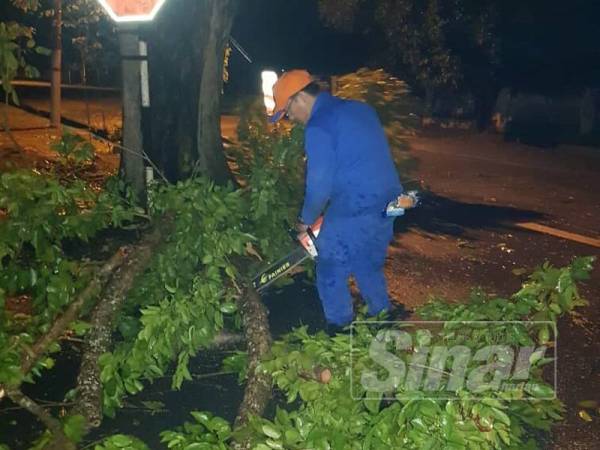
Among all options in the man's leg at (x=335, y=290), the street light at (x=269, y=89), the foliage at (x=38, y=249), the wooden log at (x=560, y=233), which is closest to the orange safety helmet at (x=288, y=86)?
the street light at (x=269, y=89)

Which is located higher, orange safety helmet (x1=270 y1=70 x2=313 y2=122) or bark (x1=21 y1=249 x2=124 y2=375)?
orange safety helmet (x1=270 y1=70 x2=313 y2=122)

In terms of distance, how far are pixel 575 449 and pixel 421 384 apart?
3.50 ft

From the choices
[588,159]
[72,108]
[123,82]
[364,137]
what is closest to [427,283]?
[364,137]

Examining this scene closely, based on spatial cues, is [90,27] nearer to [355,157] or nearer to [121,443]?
[355,157]

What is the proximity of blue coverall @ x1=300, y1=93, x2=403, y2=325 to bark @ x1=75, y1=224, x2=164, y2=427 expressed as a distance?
961 millimetres

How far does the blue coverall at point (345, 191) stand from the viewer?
3658 mm

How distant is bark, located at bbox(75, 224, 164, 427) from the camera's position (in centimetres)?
334

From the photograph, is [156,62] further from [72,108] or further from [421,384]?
[72,108]

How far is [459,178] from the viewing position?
1220cm

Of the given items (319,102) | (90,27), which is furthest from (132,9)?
(90,27)

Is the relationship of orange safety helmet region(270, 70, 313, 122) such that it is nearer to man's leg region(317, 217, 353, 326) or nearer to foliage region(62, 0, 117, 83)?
man's leg region(317, 217, 353, 326)

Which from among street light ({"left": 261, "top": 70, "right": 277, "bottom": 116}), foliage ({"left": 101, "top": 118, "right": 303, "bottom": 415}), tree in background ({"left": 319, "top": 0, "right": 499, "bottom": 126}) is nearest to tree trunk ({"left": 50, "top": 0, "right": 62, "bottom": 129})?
tree in background ({"left": 319, "top": 0, "right": 499, "bottom": 126})

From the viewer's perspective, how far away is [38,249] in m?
3.85

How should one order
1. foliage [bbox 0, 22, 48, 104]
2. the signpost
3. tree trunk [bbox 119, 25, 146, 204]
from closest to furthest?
foliage [bbox 0, 22, 48, 104] → the signpost → tree trunk [bbox 119, 25, 146, 204]
